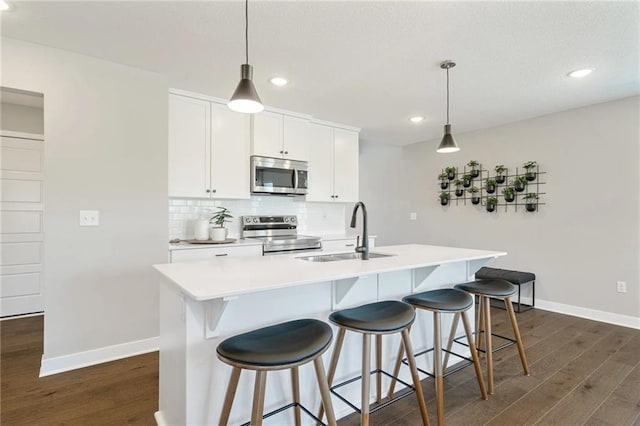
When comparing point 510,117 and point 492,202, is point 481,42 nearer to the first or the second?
point 510,117

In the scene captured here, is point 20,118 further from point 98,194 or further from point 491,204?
point 491,204

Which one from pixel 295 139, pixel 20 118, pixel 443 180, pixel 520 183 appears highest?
pixel 20 118

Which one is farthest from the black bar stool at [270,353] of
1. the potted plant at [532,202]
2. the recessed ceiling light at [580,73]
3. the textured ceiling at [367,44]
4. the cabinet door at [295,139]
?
the potted plant at [532,202]

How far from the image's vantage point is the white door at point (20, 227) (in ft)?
11.7

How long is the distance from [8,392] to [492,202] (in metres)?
5.06

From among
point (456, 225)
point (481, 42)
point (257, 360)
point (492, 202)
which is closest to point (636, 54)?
point (481, 42)

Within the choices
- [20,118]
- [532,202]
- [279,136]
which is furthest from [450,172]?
[20,118]

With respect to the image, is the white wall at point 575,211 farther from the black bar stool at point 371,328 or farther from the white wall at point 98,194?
the white wall at point 98,194

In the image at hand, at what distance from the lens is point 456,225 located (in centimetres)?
489

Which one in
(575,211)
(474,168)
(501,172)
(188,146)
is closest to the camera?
(188,146)

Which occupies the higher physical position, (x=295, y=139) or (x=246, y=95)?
(x=295, y=139)

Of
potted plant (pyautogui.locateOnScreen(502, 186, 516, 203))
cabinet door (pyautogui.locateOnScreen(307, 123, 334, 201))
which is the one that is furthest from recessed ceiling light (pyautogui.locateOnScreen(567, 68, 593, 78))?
cabinet door (pyautogui.locateOnScreen(307, 123, 334, 201))

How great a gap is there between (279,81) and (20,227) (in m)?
3.37

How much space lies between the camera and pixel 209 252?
117 inches
